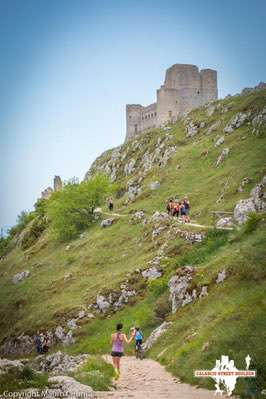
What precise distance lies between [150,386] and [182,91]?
118776 millimetres

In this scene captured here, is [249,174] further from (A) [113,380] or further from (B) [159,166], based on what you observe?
(A) [113,380]

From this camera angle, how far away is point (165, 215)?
6500cm

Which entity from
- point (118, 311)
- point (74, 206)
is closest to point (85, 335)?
point (118, 311)

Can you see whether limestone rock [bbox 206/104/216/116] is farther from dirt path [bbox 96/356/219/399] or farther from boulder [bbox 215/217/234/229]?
dirt path [bbox 96/356/219/399]

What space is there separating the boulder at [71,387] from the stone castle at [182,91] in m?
115

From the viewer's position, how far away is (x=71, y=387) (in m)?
18.8

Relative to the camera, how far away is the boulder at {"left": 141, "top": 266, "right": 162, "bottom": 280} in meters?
49.8

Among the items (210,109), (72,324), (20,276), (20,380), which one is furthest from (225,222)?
(210,109)

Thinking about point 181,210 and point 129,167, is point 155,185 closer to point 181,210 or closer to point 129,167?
point 181,210

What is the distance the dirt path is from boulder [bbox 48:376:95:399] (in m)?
0.47

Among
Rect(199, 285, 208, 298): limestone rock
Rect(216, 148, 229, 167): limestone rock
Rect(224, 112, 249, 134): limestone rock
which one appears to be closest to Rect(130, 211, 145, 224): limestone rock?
Rect(216, 148, 229, 167): limestone rock

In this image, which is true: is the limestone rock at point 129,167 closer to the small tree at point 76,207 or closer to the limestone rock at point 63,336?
the small tree at point 76,207

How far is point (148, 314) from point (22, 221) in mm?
92588

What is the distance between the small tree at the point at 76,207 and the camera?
279 feet
